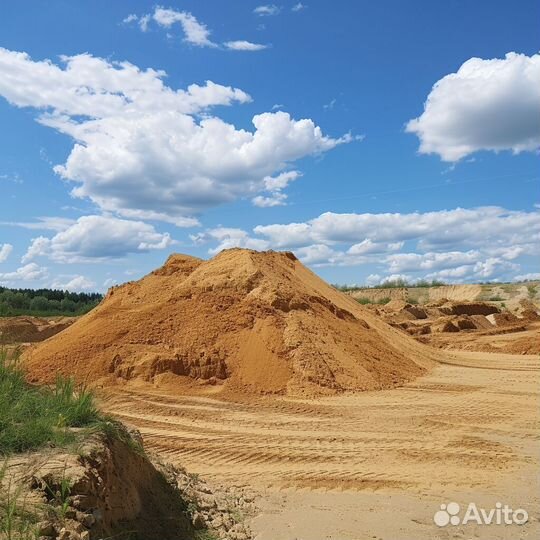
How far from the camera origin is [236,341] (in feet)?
45.5

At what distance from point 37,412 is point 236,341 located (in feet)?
30.6

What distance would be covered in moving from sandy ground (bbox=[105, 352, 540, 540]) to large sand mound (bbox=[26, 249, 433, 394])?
93 cm

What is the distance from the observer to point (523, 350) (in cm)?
2059

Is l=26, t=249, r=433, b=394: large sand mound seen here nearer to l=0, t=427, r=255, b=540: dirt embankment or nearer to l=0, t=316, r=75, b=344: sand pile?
l=0, t=427, r=255, b=540: dirt embankment

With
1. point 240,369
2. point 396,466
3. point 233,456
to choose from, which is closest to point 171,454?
point 233,456

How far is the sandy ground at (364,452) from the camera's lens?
5352 mm

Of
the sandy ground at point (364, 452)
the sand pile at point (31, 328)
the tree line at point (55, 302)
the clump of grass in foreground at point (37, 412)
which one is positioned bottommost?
the sandy ground at point (364, 452)

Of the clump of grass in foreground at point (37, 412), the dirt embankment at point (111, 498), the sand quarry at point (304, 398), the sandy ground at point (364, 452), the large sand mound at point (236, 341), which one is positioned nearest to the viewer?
the dirt embankment at point (111, 498)

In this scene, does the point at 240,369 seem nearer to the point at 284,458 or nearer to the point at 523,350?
the point at 284,458

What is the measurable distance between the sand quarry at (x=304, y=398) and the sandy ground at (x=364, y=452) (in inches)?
1.1

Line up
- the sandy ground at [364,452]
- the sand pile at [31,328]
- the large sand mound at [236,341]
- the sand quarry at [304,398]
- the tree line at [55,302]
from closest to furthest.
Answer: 1. the sandy ground at [364,452]
2. the sand quarry at [304,398]
3. the large sand mound at [236,341]
4. the sand pile at [31,328]
5. the tree line at [55,302]

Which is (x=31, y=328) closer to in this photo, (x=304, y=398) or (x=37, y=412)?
(x=304, y=398)

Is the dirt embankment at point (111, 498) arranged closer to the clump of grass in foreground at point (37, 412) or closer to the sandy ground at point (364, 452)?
the clump of grass in foreground at point (37, 412)

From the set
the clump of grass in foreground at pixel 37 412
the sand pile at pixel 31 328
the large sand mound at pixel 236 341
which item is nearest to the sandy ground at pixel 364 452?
the large sand mound at pixel 236 341
